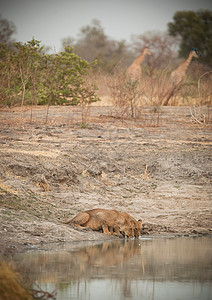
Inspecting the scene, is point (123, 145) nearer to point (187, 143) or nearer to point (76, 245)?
point (187, 143)

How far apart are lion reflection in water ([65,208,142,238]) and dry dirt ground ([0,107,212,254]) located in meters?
0.14

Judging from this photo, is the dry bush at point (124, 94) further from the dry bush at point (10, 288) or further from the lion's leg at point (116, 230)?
the dry bush at point (10, 288)

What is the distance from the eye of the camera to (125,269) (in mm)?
5727

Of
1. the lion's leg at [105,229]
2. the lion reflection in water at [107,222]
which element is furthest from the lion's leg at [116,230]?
the lion's leg at [105,229]

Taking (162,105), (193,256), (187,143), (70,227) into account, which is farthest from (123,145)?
(162,105)

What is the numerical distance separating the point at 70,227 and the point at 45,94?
10.4 m

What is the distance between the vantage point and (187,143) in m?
12.3

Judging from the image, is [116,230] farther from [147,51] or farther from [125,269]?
[147,51]

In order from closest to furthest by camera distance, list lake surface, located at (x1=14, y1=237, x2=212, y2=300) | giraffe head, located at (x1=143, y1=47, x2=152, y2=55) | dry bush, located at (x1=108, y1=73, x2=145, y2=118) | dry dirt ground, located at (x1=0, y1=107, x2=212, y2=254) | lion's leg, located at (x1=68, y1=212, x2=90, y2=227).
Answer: lake surface, located at (x1=14, y1=237, x2=212, y2=300), lion's leg, located at (x1=68, y1=212, x2=90, y2=227), dry dirt ground, located at (x1=0, y1=107, x2=212, y2=254), dry bush, located at (x1=108, y1=73, x2=145, y2=118), giraffe head, located at (x1=143, y1=47, x2=152, y2=55)

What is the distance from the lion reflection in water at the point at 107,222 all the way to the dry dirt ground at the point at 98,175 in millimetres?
140

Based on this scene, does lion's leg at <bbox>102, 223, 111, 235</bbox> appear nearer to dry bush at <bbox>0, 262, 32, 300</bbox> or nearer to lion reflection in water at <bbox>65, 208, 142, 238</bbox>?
lion reflection in water at <bbox>65, 208, 142, 238</bbox>

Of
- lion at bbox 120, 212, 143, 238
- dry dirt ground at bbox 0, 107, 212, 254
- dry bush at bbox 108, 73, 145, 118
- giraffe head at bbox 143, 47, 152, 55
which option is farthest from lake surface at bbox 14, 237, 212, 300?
giraffe head at bbox 143, 47, 152, 55

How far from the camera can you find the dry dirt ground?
7732 millimetres

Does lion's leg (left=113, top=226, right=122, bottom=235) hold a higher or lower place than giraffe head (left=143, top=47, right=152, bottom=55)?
lower
